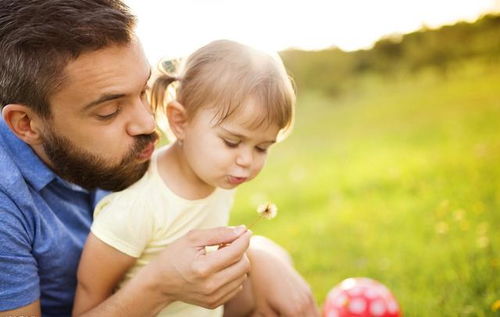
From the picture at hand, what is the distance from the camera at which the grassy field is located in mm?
3494

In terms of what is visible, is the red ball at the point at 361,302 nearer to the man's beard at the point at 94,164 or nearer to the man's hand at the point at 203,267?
the man's hand at the point at 203,267

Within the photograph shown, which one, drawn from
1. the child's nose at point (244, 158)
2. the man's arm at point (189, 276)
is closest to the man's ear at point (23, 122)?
the man's arm at point (189, 276)

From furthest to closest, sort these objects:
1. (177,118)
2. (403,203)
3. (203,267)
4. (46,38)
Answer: (403,203)
(177,118)
(46,38)
(203,267)

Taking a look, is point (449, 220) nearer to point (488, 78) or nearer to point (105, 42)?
point (105, 42)

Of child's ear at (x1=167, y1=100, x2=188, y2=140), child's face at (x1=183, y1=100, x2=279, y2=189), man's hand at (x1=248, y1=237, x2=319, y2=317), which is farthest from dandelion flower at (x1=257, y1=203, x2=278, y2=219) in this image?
man's hand at (x1=248, y1=237, x2=319, y2=317)

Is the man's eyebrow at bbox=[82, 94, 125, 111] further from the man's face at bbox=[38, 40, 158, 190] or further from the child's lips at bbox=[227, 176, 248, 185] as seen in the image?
the child's lips at bbox=[227, 176, 248, 185]

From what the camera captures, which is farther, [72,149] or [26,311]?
[72,149]

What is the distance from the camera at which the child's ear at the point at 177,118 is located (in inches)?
→ 89.3

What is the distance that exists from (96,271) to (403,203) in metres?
3.64

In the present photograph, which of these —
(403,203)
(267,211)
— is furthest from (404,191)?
(267,211)

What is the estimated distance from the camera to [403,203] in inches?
201

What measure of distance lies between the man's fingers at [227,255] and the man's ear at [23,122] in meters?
0.91

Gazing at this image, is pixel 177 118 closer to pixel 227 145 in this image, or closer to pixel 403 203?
pixel 227 145

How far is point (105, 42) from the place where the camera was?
2107 millimetres
